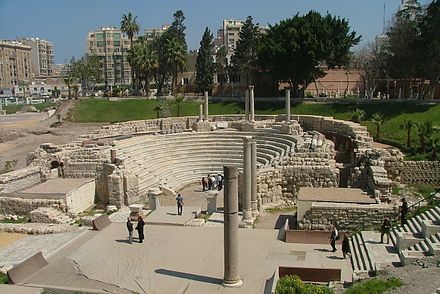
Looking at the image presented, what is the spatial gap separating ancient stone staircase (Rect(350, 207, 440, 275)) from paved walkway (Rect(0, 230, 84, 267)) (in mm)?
11654

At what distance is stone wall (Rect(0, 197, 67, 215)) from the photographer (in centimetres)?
2520

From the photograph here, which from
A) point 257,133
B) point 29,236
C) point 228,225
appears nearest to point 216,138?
point 257,133

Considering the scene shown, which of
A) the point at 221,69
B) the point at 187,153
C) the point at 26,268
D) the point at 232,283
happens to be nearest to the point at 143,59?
the point at 221,69

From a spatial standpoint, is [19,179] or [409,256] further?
[19,179]

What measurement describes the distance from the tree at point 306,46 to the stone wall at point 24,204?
37.4 m

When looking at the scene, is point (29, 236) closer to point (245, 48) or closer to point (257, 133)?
point (257, 133)

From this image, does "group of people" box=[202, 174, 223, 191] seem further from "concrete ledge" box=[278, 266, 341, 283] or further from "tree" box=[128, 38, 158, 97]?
"tree" box=[128, 38, 158, 97]

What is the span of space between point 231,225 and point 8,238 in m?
11.7

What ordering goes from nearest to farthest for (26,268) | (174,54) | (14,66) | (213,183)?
(26,268) < (213,183) < (174,54) < (14,66)

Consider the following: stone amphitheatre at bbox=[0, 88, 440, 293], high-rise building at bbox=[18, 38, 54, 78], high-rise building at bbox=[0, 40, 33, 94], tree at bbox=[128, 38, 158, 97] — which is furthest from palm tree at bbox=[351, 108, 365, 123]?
high-rise building at bbox=[18, 38, 54, 78]

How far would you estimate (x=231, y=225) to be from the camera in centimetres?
1492

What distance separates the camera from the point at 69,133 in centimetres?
5359

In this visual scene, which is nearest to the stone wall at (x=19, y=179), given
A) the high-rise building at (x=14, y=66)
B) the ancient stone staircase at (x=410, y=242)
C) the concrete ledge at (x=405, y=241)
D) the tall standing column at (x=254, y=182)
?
the tall standing column at (x=254, y=182)

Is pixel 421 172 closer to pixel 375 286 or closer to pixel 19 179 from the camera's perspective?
pixel 375 286
